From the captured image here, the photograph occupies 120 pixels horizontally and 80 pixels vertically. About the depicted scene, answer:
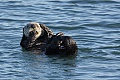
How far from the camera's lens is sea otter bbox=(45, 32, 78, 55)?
1146 cm

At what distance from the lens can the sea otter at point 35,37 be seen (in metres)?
12.7

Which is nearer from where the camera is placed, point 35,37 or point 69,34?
point 35,37

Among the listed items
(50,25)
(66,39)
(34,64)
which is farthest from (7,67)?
(50,25)

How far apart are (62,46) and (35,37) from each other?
1378 millimetres

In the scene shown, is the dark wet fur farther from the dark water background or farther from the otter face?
the otter face

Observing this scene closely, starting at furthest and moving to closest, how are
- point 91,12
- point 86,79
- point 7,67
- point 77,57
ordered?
point 91,12 < point 77,57 < point 7,67 < point 86,79

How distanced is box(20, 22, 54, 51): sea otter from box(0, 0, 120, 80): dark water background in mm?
230

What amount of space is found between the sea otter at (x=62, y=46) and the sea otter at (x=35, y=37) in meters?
0.78

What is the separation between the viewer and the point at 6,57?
1194cm

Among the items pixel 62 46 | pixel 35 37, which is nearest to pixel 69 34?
pixel 35 37

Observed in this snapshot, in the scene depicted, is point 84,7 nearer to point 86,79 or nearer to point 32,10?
point 32,10

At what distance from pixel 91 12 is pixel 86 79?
706 cm

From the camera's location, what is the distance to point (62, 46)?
38.1 ft

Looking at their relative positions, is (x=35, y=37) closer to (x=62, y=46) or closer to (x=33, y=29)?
(x=33, y=29)
